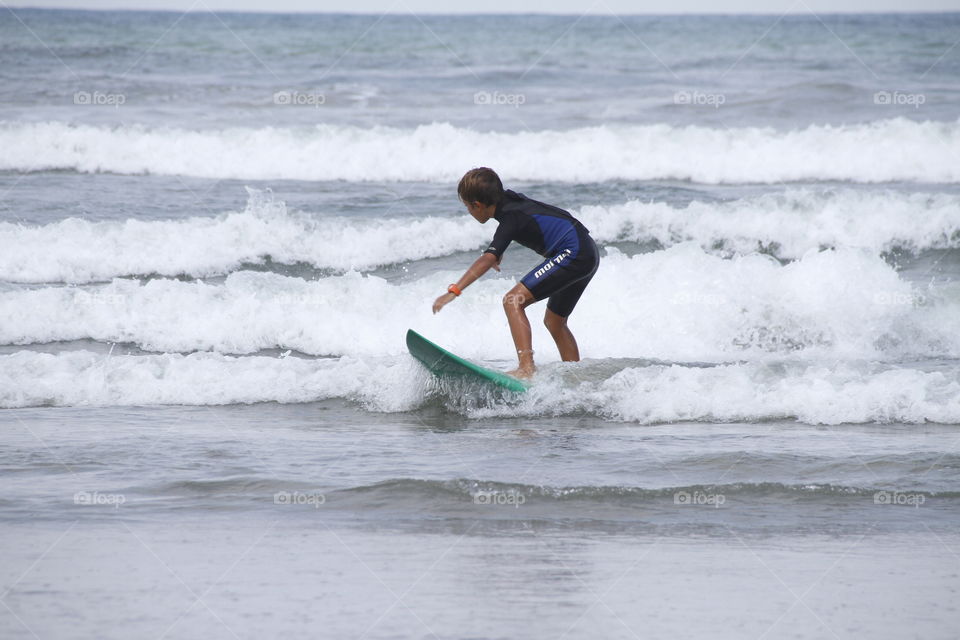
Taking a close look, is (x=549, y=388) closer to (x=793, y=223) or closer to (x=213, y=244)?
(x=213, y=244)

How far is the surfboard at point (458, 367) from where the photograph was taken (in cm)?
690

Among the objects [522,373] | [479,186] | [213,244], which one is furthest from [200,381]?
[213,244]

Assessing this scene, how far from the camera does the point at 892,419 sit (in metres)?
6.78

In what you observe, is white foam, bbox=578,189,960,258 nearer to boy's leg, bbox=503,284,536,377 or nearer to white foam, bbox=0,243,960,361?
white foam, bbox=0,243,960,361

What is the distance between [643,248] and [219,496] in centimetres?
755

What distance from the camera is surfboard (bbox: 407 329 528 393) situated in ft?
22.6

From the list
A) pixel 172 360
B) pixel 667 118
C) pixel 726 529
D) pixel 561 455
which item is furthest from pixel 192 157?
pixel 726 529

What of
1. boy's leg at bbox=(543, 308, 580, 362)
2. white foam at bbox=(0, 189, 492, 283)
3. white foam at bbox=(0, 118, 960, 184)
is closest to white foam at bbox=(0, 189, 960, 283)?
white foam at bbox=(0, 189, 492, 283)

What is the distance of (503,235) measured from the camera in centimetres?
650

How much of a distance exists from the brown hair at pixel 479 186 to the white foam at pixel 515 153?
965 cm

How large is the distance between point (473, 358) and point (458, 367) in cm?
215

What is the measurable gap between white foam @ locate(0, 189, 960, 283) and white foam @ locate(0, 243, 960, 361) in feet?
4.67

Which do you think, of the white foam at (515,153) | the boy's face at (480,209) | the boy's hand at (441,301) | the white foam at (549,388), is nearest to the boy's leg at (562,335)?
the white foam at (549,388)

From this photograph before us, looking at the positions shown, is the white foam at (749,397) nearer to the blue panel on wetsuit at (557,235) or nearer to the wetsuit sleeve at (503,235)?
the blue panel on wetsuit at (557,235)
